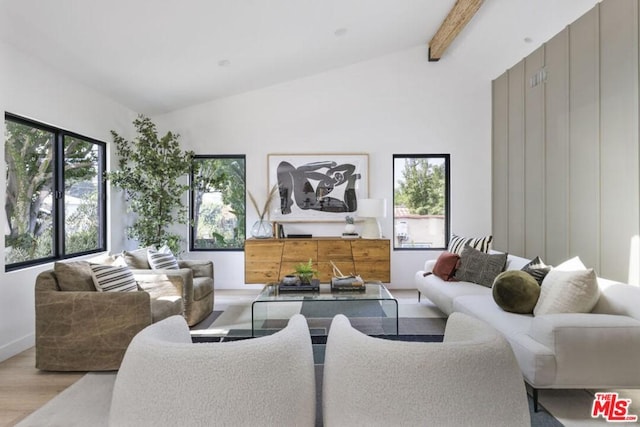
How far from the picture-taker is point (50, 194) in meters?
3.51

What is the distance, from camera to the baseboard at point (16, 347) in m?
2.81

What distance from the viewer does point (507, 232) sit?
4.85 meters

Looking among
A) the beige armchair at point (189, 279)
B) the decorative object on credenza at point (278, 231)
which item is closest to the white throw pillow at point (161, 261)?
the beige armchair at point (189, 279)

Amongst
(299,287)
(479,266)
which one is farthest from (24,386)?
(479,266)

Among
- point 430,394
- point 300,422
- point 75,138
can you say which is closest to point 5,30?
point 75,138

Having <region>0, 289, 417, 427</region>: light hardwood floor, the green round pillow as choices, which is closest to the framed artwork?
the green round pillow

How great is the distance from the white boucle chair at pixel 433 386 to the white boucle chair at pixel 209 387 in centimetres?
18

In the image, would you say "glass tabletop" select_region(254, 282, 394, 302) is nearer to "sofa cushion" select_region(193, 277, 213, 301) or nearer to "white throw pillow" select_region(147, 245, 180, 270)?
"sofa cushion" select_region(193, 277, 213, 301)

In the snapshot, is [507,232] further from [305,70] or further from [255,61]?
[255,61]

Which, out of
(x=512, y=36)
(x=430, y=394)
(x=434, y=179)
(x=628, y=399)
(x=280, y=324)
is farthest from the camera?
(x=434, y=179)

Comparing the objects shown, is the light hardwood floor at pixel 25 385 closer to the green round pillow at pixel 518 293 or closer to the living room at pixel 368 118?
the living room at pixel 368 118

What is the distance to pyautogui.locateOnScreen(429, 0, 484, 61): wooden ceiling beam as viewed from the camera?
12.7ft

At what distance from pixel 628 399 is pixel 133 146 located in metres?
5.48

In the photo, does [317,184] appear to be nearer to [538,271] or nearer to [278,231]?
[278,231]
